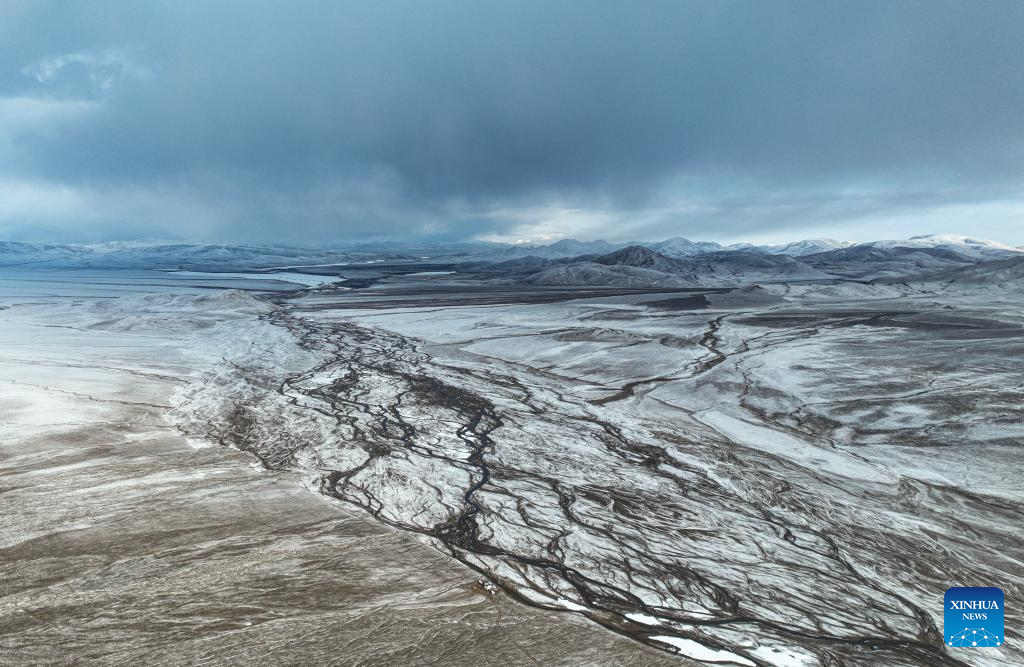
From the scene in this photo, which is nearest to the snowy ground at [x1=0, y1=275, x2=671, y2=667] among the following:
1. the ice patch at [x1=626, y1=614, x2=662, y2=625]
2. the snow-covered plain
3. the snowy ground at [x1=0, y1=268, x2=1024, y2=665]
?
the snowy ground at [x1=0, y1=268, x2=1024, y2=665]

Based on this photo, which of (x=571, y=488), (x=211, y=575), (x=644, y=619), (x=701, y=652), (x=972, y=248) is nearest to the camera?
(x=701, y=652)

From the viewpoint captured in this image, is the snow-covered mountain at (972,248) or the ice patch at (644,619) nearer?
the ice patch at (644,619)

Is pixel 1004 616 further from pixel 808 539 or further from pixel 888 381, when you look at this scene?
pixel 888 381

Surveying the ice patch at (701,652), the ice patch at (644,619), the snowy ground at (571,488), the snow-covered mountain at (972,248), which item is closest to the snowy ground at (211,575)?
the snowy ground at (571,488)

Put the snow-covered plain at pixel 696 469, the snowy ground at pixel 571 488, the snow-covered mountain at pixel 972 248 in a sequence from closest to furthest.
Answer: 1. the snowy ground at pixel 571 488
2. the snow-covered plain at pixel 696 469
3. the snow-covered mountain at pixel 972 248

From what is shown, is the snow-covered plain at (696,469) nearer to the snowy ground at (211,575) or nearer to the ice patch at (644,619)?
the ice patch at (644,619)

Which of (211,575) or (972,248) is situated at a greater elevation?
(972,248)

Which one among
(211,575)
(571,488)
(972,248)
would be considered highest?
(972,248)

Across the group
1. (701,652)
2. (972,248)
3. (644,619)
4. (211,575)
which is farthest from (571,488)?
(972,248)

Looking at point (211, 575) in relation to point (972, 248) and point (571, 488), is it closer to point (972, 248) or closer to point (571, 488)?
point (571, 488)

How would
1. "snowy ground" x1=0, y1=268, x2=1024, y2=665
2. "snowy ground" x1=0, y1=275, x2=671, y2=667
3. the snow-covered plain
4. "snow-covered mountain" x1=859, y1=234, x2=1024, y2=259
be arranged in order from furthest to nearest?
"snow-covered mountain" x1=859, y1=234, x2=1024, y2=259 → the snow-covered plain → "snowy ground" x1=0, y1=268, x2=1024, y2=665 → "snowy ground" x1=0, y1=275, x2=671, y2=667

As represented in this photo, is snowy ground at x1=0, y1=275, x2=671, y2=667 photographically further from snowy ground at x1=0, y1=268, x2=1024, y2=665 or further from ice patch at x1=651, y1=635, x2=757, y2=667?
ice patch at x1=651, y1=635, x2=757, y2=667
